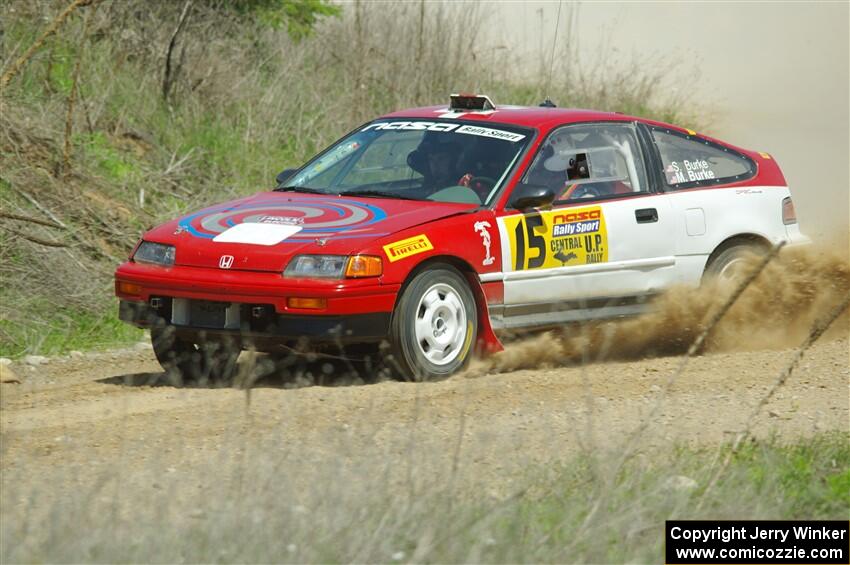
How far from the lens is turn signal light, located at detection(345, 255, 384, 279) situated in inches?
288

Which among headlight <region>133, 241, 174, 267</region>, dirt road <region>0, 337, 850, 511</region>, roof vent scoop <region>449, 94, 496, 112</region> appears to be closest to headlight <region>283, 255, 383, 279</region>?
dirt road <region>0, 337, 850, 511</region>

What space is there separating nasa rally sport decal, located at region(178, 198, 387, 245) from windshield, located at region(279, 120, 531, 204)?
0.43 metres

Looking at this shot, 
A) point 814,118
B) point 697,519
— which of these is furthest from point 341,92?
point 814,118

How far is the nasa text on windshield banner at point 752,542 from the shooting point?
4828mm

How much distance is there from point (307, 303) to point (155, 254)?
3.45 ft

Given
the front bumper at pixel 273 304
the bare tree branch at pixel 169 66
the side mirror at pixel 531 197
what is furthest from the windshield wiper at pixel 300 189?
the bare tree branch at pixel 169 66

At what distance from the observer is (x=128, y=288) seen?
306 inches

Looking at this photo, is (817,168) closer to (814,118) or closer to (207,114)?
(814,118)

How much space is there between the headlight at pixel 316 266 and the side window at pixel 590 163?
59.8 inches

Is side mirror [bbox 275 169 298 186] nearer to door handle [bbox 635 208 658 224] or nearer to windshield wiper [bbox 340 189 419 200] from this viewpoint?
windshield wiper [bbox 340 189 419 200]

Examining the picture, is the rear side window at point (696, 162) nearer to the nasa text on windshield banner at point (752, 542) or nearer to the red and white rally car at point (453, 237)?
the red and white rally car at point (453, 237)

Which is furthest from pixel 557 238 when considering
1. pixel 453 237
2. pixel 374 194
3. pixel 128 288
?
pixel 128 288

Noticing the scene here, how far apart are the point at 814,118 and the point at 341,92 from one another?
13796 millimetres

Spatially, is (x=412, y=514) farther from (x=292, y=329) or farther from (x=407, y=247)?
(x=407, y=247)
